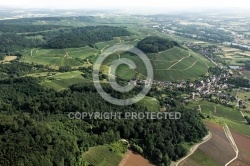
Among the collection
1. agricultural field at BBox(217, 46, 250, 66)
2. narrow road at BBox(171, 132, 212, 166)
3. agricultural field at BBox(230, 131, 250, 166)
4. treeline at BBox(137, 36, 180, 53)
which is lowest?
agricultural field at BBox(217, 46, 250, 66)

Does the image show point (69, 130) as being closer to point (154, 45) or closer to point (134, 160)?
point (134, 160)

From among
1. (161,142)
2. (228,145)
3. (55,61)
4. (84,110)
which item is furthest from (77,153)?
(55,61)

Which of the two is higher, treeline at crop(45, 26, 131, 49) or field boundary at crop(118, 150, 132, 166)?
treeline at crop(45, 26, 131, 49)

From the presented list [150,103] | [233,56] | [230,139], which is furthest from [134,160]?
[233,56]

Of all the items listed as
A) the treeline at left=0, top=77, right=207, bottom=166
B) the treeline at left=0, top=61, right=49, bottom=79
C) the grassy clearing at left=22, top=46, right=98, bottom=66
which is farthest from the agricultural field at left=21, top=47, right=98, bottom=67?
the treeline at left=0, top=77, right=207, bottom=166

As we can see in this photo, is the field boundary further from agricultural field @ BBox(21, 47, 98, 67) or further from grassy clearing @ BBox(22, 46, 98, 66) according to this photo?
grassy clearing @ BBox(22, 46, 98, 66)

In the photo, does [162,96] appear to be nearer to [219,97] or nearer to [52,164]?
[219,97]
